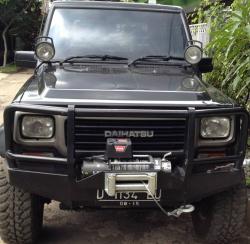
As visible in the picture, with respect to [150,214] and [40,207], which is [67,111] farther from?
[150,214]

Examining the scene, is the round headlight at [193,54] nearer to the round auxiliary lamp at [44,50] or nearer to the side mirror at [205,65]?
the side mirror at [205,65]

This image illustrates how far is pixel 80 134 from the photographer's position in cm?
325

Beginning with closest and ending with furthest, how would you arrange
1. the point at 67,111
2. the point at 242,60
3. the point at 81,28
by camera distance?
the point at 67,111
the point at 81,28
the point at 242,60

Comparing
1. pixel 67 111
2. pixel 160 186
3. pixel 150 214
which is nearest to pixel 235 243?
pixel 150 214

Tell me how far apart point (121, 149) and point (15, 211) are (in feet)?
3.29

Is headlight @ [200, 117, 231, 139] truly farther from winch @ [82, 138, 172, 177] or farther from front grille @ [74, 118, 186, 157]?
winch @ [82, 138, 172, 177]

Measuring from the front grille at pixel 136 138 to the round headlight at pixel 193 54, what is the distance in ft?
4.32

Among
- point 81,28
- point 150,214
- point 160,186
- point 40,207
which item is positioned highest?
point 81,28

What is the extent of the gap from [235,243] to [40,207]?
161cm

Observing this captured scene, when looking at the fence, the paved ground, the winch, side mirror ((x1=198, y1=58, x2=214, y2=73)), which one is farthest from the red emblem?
the fence

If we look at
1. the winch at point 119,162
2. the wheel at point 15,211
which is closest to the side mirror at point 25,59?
the wheel at point 15,211

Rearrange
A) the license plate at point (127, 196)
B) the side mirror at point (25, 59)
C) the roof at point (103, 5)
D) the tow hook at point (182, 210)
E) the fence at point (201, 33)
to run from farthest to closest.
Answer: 1. the fence at point (201, 33)
2. the roof at point (103, 5)
3. the side mirror at point (25, 59)
4. the tow hook at point (182, 210)
5. the license plate at point (127, 196)

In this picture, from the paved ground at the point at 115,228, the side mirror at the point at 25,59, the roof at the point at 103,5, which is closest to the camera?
the paved ground at the point at 115,228

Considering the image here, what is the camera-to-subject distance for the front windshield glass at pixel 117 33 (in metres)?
4.45
